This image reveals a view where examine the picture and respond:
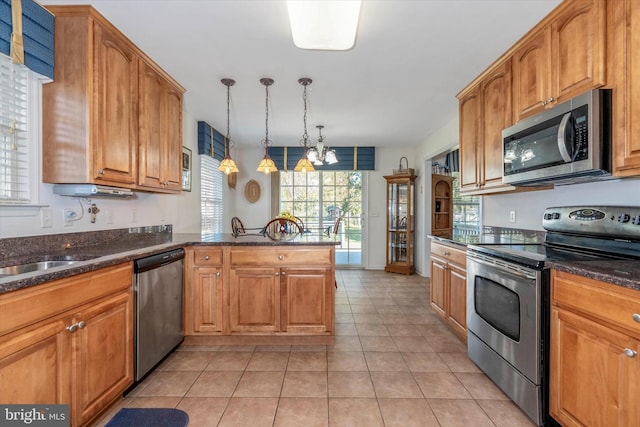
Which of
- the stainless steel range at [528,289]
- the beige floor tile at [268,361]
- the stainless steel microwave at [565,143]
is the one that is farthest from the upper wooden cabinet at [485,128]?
the beige floor tile at [268,361]

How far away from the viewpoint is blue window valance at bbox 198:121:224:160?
4.30 metres

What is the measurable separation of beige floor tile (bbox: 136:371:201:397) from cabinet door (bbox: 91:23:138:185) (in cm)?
139

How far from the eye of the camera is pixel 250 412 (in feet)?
5.97

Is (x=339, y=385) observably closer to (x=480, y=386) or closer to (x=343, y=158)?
(x=480, y=386)

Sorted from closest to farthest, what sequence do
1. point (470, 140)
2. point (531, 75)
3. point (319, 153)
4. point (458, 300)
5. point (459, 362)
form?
1. point (531, 75)
2. point (459, 362)
3. point (458, 300)
4. point (470, 140)
5. point (319, 153)

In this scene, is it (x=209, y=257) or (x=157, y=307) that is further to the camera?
(x=209, y=257)

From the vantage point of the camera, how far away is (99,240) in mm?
2371

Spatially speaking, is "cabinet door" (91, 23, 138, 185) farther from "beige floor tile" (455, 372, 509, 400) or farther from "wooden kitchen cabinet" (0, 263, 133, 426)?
"beige floor tile" (455, 372, 509, 400)

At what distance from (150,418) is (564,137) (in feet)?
8.69

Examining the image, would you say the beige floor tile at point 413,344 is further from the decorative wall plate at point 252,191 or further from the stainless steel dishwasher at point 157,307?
the decorative wall plate at point 252,191

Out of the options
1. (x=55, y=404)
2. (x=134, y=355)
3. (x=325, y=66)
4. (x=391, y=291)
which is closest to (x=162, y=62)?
(x=325, y=66)

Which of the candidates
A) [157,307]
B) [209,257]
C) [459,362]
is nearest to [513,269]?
[459,362]

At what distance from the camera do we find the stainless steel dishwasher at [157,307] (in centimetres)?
203

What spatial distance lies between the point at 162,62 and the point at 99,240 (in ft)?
5.02
